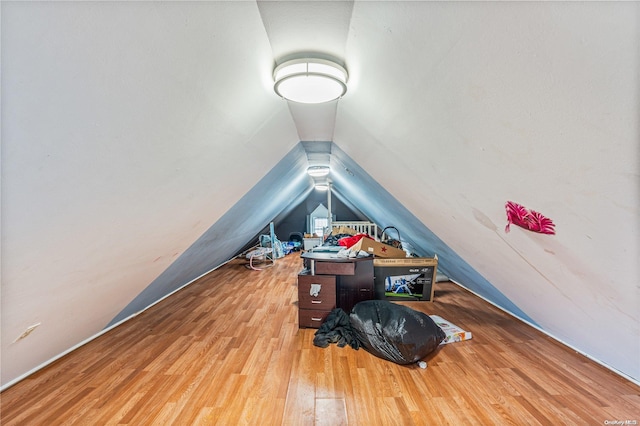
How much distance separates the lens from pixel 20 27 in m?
0.65

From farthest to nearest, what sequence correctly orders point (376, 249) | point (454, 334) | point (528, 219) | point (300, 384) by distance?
1. point (376, 249)
2. point (454, 334)
3. point (300, 384)
4. point (528, 219)

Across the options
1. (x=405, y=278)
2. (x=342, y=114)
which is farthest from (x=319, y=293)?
(x=342, y=114)

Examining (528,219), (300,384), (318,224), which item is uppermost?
(528,219)

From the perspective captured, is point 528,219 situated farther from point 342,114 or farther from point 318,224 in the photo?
point 318,224

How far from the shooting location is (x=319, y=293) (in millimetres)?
2547

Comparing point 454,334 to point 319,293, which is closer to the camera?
point 454,334

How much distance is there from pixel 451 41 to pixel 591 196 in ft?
2.47

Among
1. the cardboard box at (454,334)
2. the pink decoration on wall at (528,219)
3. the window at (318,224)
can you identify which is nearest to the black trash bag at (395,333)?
the cardboard box at (454,334)

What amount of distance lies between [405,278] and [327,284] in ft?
3.65

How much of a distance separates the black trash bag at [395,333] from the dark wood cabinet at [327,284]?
41 cm

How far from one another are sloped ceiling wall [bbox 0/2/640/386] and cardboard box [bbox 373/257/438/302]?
1.06 m

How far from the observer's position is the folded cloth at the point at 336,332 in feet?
7.34

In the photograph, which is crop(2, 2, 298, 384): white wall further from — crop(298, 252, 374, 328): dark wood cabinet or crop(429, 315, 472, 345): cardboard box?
crop(429, 315, 472, 345): cardboard box

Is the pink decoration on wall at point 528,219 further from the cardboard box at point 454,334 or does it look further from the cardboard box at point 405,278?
the cardboard box at point 405,278
